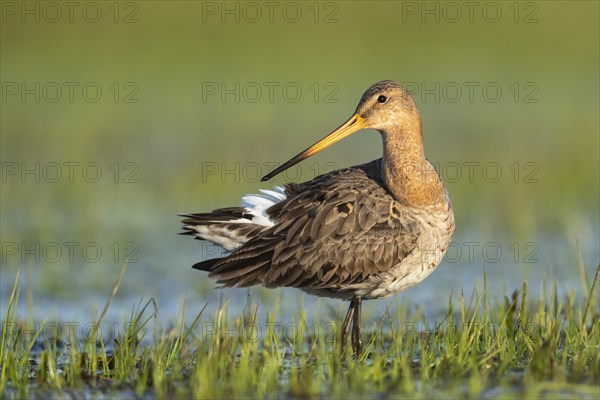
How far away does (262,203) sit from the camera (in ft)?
24.7

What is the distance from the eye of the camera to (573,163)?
13.1 m

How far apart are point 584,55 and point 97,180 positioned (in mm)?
10014

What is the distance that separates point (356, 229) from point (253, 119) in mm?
9054

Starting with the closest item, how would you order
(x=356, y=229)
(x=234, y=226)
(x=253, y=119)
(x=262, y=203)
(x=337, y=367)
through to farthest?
(x=337, y=367)
(x=356, y=229)
(x=234, y=226)
(x=262, y=203)
(x=253, y=119)

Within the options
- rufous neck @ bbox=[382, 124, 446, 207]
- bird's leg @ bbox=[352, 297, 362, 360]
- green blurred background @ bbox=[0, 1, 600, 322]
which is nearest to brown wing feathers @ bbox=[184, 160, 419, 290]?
rufous neck @ bbox=[382, 124, 446, 207]

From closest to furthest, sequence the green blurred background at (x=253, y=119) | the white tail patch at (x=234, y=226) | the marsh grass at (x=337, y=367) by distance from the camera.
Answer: the marsh grass at (x=337, y=367)
the white tail patch at (x=234, y=226)
the green blurred background at (x=253, y=119)

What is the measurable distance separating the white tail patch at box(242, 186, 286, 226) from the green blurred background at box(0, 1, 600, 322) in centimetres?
159

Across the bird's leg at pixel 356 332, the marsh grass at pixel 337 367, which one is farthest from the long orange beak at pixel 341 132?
the marsh grass at pixel 337 367

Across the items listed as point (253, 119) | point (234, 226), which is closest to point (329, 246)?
point (234, 226)

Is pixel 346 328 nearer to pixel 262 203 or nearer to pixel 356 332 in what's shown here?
pixel 356 332

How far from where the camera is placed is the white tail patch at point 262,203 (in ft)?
24.3

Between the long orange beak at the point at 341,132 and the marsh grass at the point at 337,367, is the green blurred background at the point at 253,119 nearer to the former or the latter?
the marsh grass at the point at 337,367

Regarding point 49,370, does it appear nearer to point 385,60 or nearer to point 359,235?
point 359,235

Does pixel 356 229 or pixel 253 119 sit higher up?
pixel 253 119
